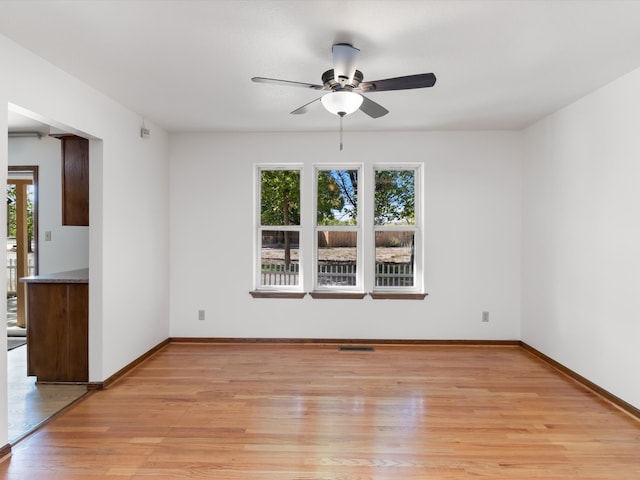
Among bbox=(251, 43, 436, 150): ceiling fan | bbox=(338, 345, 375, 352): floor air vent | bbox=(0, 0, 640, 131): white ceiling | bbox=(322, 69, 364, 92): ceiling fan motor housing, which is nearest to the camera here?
bbox=(0, 0, 640, 131): white ceiling

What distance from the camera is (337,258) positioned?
498 centimetres

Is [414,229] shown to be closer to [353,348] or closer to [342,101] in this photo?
[353,348]

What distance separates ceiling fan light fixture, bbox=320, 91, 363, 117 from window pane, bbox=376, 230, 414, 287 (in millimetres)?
2582

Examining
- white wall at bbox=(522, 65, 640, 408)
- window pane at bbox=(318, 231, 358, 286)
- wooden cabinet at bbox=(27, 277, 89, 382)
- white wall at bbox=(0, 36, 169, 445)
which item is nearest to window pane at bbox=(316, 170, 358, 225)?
window pane at bbox=(318, 231, 358, 286)

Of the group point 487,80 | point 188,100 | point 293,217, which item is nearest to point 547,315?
point 487,80

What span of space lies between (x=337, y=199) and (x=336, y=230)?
15.0 inches

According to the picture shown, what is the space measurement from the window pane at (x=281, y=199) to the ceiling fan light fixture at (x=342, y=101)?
247 cm

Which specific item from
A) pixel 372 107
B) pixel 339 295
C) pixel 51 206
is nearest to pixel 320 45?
pixel 372 107

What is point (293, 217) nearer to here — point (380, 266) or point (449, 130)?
point (380, 266)

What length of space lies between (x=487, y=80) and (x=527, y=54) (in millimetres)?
480

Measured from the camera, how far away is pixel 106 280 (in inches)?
138

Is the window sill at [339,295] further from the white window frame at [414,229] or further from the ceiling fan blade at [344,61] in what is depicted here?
the ceiling fan blade at [344,61]

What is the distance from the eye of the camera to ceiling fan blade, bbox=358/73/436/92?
229 centimetres

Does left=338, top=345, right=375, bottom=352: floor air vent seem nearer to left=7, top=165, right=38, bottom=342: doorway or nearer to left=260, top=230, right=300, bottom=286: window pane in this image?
left=260, top=230, right=300, bottom=286: window pane
